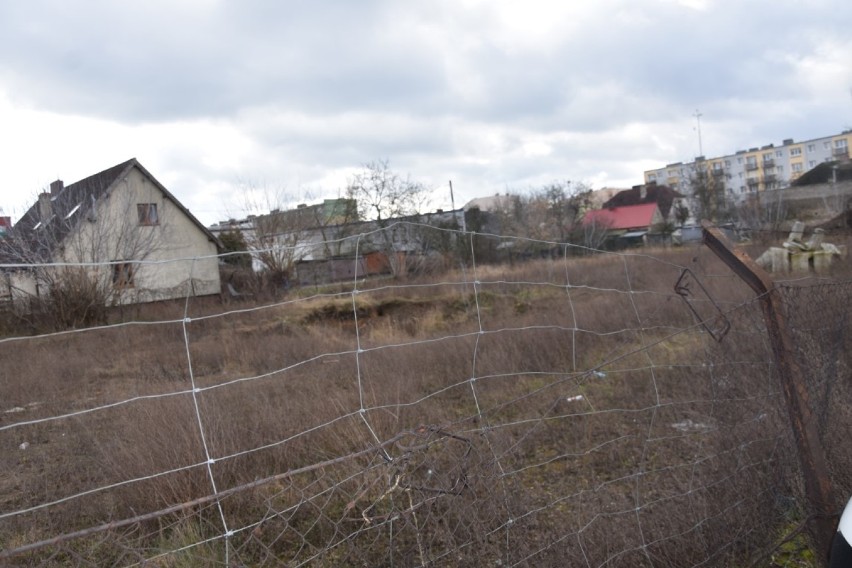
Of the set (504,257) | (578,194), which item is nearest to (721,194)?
(578,194)

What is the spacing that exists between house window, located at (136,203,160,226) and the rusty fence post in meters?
23.5

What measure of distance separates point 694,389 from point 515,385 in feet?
6.03

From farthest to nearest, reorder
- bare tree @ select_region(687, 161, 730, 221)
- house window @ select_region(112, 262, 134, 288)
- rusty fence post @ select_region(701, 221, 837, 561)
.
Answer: bare tree @ select_region(687, 161, 730, 221) → house window @ select_region(112, 262, 134, 288) → rusty fence post @ select_region(701, 221, 837, 561)

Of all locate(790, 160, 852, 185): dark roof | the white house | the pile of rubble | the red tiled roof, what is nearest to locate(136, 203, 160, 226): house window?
the white house

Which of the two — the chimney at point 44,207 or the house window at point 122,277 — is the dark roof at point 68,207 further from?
Result: the house window at point 122,277

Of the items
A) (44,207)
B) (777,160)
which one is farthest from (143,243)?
(777,160)

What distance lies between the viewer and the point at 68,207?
64.5 feet

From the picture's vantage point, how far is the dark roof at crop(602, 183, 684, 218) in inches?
2165

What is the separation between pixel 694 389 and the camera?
5.12 meters

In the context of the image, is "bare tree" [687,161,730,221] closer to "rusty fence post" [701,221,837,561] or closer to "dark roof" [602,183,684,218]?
"dark roof" [602,183,684,218]

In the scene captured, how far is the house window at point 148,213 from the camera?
23.7 m

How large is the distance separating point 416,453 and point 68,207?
68.3 feet

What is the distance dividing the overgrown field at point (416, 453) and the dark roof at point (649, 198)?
48305 millimetres

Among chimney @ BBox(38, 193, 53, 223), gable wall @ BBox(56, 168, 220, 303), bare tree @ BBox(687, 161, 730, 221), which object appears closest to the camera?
gable wall @ BBox(56, 168, 220, 303)
